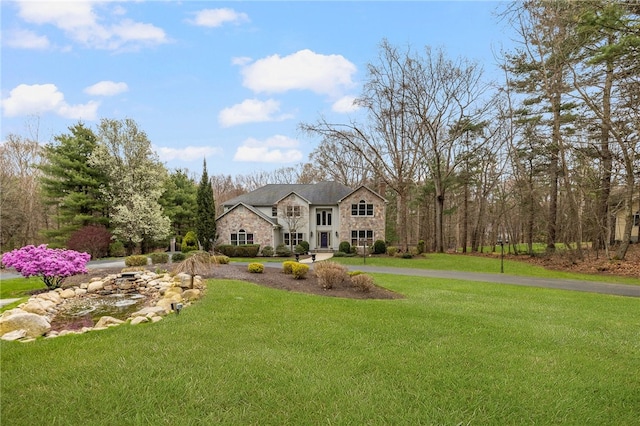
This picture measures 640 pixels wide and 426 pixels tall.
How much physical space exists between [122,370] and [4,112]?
13.2 feet

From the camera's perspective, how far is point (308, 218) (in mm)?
29875

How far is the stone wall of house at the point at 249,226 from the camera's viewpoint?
2844cm

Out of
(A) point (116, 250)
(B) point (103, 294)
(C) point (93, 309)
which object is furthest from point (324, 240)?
(C) point (93, 309)

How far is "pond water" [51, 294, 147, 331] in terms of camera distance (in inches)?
271

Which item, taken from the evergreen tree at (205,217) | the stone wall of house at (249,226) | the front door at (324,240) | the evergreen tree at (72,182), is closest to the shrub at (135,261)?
the evergreen tree at (205,217)

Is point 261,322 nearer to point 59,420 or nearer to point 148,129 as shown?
point 59,420

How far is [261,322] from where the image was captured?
6219 mm

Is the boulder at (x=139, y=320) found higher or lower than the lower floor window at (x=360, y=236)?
lower

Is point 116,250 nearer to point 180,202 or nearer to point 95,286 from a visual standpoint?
point 180,202

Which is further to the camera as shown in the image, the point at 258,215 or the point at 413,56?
the point at 258,215

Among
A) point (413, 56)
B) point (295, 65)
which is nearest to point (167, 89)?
point (295, 65)

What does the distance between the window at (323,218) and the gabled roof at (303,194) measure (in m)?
0.99

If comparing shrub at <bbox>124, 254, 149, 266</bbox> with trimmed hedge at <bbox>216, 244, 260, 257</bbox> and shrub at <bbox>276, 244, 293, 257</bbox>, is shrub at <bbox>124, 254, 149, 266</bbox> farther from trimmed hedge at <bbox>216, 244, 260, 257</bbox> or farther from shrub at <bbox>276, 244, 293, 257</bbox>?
shrub at <bbox>276, 244, 293, 257</bbox>

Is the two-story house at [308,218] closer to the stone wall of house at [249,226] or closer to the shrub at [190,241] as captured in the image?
the stone wall of house at [249,226]
